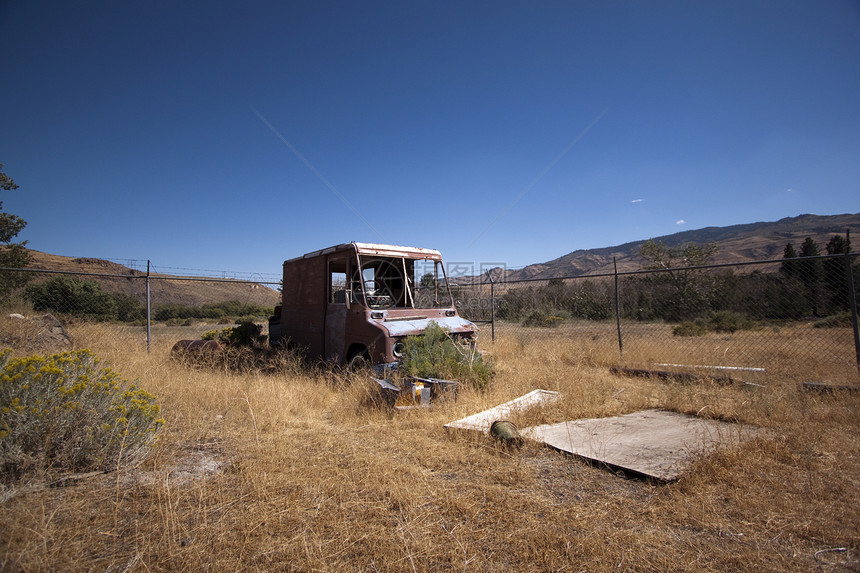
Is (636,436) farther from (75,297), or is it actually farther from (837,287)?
(75,297)

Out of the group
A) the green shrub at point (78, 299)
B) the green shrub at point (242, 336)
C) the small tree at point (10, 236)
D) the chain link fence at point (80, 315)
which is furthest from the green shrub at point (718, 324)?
the small tree at point (10, 236)

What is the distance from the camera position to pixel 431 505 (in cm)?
271

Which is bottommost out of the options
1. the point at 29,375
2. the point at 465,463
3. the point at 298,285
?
the point at 465,463

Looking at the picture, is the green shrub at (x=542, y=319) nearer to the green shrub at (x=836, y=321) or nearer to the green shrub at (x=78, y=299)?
the green shrub at (x=836, y=321)

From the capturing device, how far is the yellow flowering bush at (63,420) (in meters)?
2.84

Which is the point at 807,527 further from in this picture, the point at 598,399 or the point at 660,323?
the point at 660,323

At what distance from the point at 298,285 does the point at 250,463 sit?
5.05 m

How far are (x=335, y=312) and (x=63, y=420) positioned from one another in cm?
407

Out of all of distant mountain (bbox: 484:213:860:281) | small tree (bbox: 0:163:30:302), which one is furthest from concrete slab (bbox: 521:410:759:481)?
distant mountain (bbox: 484:213:860:281)

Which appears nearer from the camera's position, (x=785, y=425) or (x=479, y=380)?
(x=785, y=425)

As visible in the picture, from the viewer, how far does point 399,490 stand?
→ 2.80 m

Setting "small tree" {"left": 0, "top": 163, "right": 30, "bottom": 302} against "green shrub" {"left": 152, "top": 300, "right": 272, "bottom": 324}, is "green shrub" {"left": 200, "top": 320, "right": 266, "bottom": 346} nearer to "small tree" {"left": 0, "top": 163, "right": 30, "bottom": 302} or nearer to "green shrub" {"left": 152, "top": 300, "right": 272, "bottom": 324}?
"small tree" {"left": 0, "top": 163, "right": 30, "bottom": 302}

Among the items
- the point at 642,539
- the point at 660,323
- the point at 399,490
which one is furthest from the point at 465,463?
the point at 660,323

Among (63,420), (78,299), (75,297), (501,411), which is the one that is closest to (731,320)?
(501,411)
